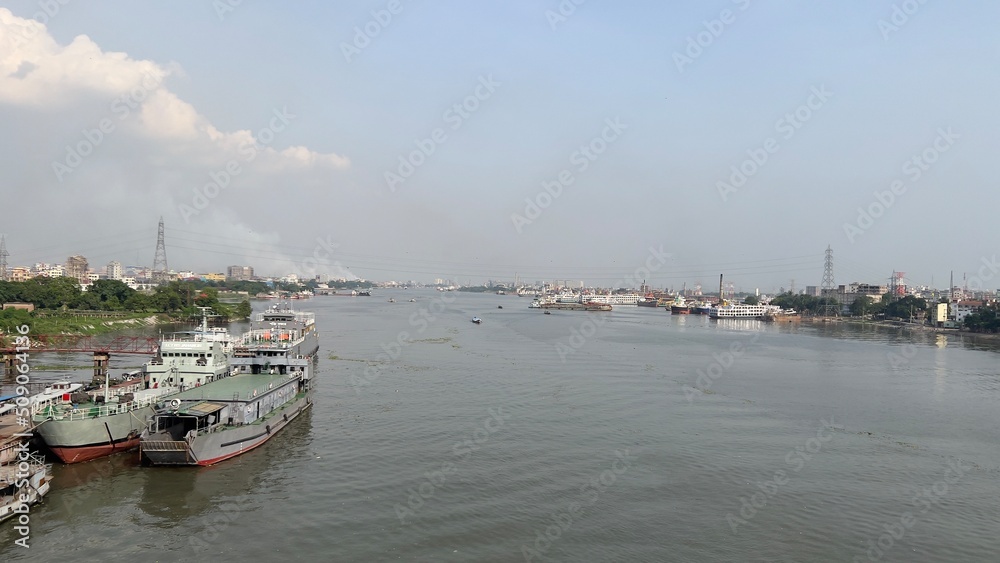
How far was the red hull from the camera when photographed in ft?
50.4

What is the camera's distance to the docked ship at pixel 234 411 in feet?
50.5

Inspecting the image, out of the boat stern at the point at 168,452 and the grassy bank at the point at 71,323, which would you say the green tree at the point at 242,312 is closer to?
the grassy bank at the point at 71,323

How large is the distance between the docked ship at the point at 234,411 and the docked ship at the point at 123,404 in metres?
0.83

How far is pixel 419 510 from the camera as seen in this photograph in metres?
13.1

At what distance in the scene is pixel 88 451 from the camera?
51.8ft

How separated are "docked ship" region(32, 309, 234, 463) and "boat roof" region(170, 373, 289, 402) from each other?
108cm

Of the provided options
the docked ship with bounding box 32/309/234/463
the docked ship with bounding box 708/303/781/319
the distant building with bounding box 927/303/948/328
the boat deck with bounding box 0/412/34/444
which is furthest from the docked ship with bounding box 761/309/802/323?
the boat deck with bounding box 0/412/34/444

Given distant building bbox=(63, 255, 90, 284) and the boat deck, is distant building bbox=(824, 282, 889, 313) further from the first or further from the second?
distant building bbox=(63, 255, 90, 284)

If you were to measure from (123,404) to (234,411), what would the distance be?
3.22 metres

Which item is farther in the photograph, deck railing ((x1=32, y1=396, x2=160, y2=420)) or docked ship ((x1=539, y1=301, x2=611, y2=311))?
docked ship ((x1=539, y1=301, x2=611, y2=311))

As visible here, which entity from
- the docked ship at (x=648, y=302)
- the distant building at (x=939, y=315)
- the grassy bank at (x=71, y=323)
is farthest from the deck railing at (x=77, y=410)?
the docked ship at (x=648, y=302)

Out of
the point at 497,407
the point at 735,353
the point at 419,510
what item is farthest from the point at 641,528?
the point at 735,353

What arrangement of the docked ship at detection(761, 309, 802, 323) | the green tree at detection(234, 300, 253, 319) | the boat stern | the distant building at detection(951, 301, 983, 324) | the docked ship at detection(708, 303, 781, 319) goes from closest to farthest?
the boat stern → the green tree at detection(234, 300, 253, 319) → the distant building at detection(951, 301, 983, 324) → the docked ship at detection(761, 309, 802, 323) → the docked ship at detection(708, 303, 781, 319)

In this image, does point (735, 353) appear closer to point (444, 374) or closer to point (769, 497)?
point (444, 374)
